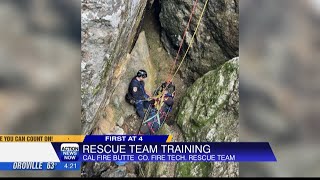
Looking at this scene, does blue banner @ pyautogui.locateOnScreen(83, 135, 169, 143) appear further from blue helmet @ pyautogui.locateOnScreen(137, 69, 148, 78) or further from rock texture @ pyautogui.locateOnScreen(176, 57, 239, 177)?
blue helmet @ pyautogui.locateOnScreen(137, 69, 148, 78)

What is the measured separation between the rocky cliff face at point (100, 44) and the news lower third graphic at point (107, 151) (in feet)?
1.40

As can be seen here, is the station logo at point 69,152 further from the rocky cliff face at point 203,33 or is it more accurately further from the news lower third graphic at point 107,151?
the rocky cliff face at point 203,33

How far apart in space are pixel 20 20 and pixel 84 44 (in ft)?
4.81

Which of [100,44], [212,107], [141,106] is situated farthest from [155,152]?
[141,106]

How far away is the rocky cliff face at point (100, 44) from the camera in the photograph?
4340mm

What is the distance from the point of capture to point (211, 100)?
598 centimetres

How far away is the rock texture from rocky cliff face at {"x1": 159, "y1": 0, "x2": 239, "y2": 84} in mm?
295

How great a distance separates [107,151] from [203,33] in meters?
3.23

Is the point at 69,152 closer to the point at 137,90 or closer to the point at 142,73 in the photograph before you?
the point at 137,90

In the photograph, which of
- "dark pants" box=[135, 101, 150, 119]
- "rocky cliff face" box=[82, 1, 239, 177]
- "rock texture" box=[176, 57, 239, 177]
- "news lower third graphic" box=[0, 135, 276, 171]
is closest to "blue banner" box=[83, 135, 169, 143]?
"news lower third graphic" box=[0, 135, 276, 171]

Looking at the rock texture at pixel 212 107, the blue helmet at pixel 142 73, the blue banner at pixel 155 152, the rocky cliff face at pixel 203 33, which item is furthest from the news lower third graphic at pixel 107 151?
the rocky cliff face at pixel 203 33

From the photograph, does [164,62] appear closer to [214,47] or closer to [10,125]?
[214,47]

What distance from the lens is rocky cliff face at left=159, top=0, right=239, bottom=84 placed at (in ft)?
20.1

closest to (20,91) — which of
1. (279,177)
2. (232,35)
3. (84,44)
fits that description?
(84,44)
